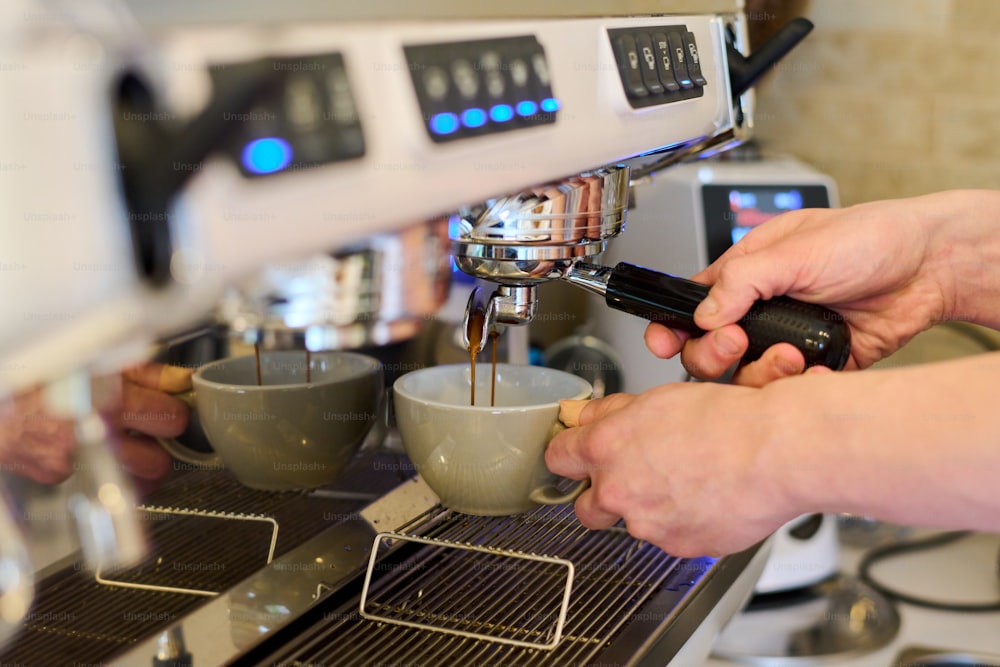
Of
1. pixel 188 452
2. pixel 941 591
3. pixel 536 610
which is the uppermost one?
pixel 188 452

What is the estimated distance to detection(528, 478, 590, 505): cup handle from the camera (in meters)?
0.56

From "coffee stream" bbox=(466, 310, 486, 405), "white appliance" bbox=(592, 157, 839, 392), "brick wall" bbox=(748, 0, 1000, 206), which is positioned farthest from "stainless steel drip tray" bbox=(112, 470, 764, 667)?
"brick wall" bbox=(748, 0, 1000, 206)

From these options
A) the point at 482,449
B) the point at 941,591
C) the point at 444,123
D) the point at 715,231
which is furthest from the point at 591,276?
the point at 941,591

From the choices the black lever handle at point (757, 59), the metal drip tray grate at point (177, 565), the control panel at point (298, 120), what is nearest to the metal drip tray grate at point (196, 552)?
the metal drip tray grate at point (177, 565)

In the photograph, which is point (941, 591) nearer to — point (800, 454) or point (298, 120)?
point (800, 454)

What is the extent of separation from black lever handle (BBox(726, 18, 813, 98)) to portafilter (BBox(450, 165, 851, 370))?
0.42 feet

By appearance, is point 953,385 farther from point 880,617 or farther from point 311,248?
point 880,617

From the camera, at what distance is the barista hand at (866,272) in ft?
1.82

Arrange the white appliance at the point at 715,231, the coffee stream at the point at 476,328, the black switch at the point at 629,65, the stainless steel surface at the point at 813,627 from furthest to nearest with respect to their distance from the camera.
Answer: the white appliance at the point at 715,231, the stainless steel surface at the point at 813,627, the coffee stream at the point at 476,328, the black switch at the point at 629,65

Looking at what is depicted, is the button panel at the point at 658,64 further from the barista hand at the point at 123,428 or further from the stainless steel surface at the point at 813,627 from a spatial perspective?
the stainless steel surface at the point at 813,627

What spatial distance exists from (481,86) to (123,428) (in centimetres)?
22

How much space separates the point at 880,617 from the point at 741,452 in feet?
1.75

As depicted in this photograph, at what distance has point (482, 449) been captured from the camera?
1.79ft

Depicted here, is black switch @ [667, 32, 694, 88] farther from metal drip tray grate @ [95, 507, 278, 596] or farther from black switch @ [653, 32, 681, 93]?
metal drip tray grate @ [95, 507, 278, 596]
